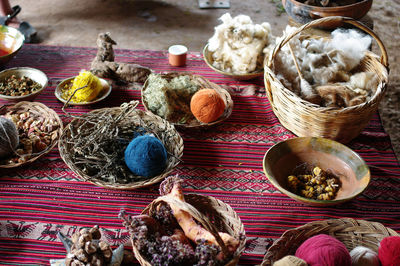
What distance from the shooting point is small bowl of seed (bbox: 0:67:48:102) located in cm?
170

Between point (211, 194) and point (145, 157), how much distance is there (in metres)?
0.31

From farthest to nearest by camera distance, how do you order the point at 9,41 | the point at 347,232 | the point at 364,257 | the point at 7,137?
the point at 9,41 → the point at 7,137 → the point at 347,232 → the point at 364,257

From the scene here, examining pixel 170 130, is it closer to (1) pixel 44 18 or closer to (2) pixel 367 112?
(2) pixel 367 112

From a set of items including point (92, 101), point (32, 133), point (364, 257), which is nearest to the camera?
point (364, 257)

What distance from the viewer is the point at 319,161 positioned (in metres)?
1.39

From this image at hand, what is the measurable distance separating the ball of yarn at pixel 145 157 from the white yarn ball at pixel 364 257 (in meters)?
0.70

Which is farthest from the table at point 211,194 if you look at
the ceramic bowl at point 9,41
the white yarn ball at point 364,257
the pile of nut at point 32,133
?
the ceramic bowl at point 9,41

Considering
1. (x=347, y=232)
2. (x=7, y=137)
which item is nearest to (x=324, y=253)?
(x=347, y=232)

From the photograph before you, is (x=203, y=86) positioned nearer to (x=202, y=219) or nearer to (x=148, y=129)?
(x=148, y=129)

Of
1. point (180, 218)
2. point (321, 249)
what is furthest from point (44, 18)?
point (321, 249)

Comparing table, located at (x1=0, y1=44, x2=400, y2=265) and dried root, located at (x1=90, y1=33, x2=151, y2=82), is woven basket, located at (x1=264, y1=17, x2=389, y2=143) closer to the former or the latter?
table, located at (x1=0, y1=44, x2=400, y2=265)

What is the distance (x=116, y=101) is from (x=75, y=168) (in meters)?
0.61

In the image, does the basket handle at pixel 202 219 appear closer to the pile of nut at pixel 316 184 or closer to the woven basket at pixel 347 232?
the woven basket at pixel 347 232

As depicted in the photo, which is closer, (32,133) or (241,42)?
(32,133)
